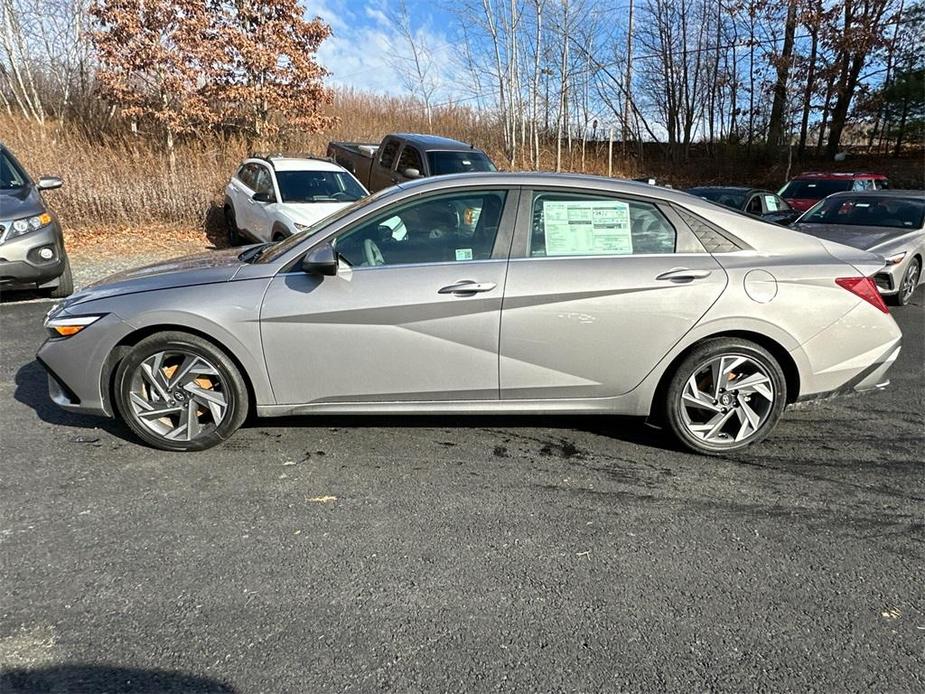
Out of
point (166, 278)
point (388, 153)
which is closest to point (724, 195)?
point (388, 153)

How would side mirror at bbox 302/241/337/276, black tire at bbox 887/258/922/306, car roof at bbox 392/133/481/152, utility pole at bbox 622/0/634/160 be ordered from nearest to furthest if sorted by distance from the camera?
side mirror at bbox 302/241/337/276 < black tire at bbox 887/258/922/306 < car roof at bbox 392/133/481/152 < utility pole at bbox 622/0/634/160

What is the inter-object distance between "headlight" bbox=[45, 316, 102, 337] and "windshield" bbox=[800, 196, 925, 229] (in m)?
9.09

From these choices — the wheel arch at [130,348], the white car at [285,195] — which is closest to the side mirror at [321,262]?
the wheel arch at [130,348]

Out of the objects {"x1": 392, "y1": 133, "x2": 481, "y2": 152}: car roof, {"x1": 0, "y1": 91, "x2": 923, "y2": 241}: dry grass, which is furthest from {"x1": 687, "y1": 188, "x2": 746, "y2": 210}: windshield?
{"x1": 0, "y1": 91, "x2": 923, "y2": 241}: dry grass

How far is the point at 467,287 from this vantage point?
3.49 metres

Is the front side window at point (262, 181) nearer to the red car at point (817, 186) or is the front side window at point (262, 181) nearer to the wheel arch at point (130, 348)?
the wheel arch at point (130, 348)

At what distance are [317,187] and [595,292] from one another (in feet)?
23.8

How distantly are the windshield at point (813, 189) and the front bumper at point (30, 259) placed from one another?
46.1 ft

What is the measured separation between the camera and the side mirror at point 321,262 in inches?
134

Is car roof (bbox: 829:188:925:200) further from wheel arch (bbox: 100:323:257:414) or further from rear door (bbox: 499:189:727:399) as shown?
wheel arch (bbox: 100:323:257:414)

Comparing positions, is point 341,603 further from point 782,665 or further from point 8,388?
point 8,388

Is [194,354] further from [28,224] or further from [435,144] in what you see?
[435,144]

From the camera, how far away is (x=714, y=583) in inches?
103

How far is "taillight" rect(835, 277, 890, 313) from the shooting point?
3676 millimetres
